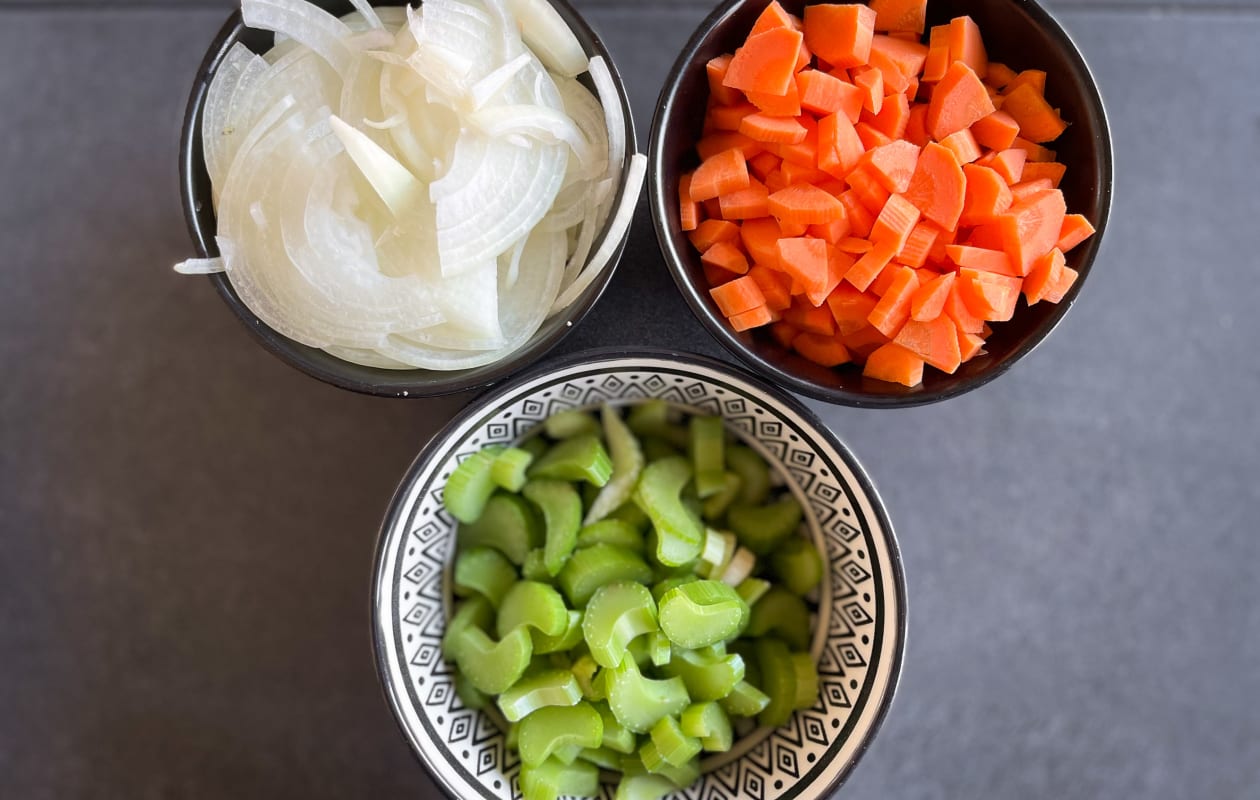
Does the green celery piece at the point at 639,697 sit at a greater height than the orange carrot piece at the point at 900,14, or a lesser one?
lesser

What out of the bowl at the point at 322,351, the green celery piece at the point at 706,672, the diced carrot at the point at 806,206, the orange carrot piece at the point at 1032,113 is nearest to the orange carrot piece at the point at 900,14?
the orange carrot piece at the point at 1032,113

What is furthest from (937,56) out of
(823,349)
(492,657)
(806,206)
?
(492,657)

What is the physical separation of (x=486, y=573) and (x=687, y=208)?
599 mm

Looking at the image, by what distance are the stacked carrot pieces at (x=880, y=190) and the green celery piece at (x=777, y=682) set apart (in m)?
0.44

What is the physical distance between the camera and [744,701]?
Answer: 1271 mm

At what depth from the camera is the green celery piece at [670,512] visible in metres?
1.26

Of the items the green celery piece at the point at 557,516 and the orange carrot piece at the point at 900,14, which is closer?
the orange carrot piece at the point at 900,14

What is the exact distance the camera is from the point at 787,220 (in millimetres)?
1135

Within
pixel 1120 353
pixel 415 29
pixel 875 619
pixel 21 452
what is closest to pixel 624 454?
pixel 875 619

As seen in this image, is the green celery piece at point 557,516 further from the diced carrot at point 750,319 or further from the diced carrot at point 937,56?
the diced carrot at point 937,56

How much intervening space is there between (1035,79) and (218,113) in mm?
1047

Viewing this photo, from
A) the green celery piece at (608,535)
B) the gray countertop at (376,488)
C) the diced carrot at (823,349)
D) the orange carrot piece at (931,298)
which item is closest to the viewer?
the orange carrot piece at (931,298)

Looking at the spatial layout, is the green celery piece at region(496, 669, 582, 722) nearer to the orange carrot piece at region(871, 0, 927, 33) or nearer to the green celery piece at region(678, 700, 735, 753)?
the green celery piece at region(678, 700, 735, 753)

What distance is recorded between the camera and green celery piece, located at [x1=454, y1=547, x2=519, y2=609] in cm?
133
